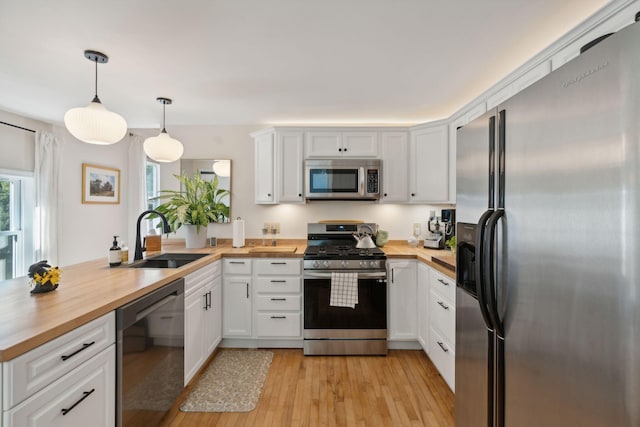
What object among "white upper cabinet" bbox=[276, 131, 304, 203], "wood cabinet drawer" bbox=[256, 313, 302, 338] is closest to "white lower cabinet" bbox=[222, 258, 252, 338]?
"wood cabinet drawer" bbox=[256, 313, 302, 338]

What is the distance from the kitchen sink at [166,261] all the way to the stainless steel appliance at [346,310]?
1109 millimetres

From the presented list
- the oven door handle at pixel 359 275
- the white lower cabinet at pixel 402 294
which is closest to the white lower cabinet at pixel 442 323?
the white lower cabinet at pixel 402 294

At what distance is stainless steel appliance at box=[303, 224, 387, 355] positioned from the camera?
277 centimetres

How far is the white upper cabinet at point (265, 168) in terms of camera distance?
10.9 ft

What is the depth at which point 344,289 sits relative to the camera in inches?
108

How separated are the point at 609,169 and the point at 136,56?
2.57 metres

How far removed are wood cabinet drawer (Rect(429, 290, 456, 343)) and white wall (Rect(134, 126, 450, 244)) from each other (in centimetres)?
121

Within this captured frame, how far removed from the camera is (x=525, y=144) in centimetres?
98

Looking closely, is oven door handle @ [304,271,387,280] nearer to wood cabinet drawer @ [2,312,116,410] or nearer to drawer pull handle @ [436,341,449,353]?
drawer pull handle @ [436,341,449,353]

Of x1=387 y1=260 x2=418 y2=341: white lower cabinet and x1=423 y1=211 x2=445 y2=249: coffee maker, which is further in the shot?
x1=423 y1=211 x2=445 y2=249: coffee maker

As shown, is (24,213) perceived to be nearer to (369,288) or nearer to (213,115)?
(213,115)

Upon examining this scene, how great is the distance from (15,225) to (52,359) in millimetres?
3311

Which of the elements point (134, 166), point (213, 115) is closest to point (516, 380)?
point (213, 115)

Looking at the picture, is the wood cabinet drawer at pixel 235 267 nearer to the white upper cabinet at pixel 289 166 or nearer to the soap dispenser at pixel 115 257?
the white upper cabinet at pixel 289 166
